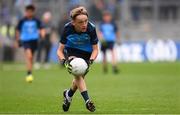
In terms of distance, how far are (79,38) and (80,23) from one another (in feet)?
1.63

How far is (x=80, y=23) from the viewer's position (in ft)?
44.2

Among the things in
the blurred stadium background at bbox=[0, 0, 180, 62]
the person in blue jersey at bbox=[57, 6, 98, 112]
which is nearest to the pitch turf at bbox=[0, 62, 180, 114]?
the person in blue jersey at bbox=[57, 6, 98, 112]

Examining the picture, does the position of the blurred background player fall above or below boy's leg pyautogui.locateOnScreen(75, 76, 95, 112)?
below

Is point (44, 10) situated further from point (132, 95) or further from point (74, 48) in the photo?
point (74, 48)

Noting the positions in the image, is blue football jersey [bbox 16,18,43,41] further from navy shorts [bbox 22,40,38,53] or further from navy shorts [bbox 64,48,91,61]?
navy shorts [bbox 64,48,91,61]

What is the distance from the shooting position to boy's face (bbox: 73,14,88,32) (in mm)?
13383

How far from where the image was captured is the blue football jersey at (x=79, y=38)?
13805 millimetres

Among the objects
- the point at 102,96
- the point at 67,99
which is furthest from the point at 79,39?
the point at 102,96

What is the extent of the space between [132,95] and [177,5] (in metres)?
24.4

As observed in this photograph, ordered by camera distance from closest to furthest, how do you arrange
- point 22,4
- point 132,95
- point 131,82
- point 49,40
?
point 132,95 < point 131,82 < point 49,40 < point 22,4

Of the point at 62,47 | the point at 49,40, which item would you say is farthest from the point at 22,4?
the point at 62,47

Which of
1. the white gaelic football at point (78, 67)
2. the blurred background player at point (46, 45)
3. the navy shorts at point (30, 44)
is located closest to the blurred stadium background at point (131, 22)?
the blurred background player at point (46, 45)

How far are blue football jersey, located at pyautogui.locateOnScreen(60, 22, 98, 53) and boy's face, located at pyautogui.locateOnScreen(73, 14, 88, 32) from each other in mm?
137

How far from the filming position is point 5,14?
41594mm
